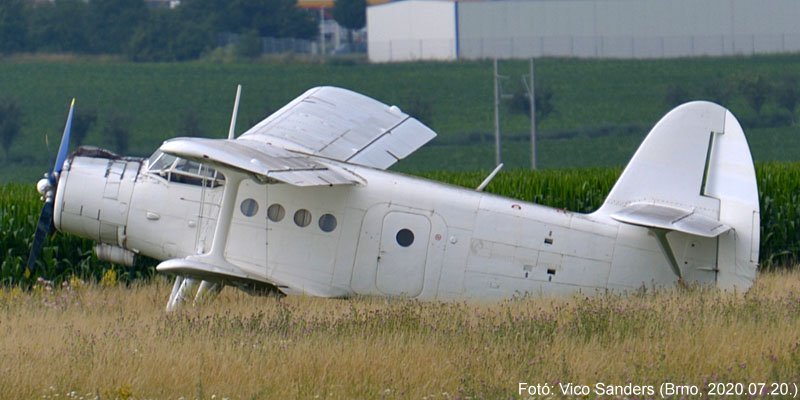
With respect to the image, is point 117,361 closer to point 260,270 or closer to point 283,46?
point 260,270

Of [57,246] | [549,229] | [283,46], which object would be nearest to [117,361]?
[549,229]

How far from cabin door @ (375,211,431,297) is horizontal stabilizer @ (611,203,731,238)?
1909mm

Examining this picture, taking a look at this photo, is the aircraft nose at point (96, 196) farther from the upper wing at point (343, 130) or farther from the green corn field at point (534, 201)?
the green corn field at point (534, 201)

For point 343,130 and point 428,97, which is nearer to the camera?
point 343,130

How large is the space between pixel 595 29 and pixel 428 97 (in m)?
11.3

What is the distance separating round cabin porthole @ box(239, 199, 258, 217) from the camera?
12734 mm

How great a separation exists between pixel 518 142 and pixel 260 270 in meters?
40.5

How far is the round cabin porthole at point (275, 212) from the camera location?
12672 mm

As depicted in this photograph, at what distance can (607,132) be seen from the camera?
54.0 metres

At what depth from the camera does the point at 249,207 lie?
12.8m

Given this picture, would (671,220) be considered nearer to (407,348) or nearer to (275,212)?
(407,348)

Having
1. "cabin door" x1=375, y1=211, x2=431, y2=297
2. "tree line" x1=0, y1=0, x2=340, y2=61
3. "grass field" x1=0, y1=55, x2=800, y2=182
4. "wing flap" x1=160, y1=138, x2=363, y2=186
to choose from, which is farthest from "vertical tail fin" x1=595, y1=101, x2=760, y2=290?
"tree line" x1=0, y1=0, x2=340, y2=61

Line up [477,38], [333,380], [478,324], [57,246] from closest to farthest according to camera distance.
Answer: [333,380]
[478,324]
[57,246]
[477,38]

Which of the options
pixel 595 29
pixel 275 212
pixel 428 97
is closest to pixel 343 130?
pixel 275 212
